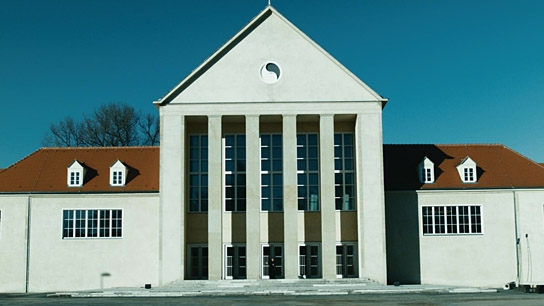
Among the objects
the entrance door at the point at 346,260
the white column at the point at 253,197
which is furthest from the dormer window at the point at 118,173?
the entrance door at the point at 346,260

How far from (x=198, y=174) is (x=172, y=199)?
10.3 feet

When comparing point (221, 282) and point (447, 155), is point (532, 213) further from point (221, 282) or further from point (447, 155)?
point (221, 282)

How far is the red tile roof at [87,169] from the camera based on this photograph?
4547 cm

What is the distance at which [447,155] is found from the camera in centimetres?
4922

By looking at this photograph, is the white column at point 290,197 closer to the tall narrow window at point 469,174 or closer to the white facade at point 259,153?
the white facade at point 259,153

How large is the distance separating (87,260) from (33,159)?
8872 mm

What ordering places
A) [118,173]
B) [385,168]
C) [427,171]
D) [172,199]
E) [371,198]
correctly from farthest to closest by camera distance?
[385,168], [427,171], [118,173], [371,198], [172,199]

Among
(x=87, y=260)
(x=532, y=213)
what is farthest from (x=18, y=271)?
(x=532, y=213)

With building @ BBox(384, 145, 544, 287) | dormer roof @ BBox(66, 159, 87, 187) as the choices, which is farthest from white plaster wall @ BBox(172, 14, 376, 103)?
dormer roof @ BBox(66, 159, 87, 187)

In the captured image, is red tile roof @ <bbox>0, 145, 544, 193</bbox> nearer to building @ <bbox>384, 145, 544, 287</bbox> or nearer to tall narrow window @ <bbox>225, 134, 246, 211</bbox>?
building @ <bbox>384, 145, 544, 287</bbox>

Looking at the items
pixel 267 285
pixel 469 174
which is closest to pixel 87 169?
pixel 267 285

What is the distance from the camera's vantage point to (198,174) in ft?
148

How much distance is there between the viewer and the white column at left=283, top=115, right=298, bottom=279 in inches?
1667

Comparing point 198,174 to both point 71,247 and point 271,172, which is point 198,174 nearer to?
point 271,172
